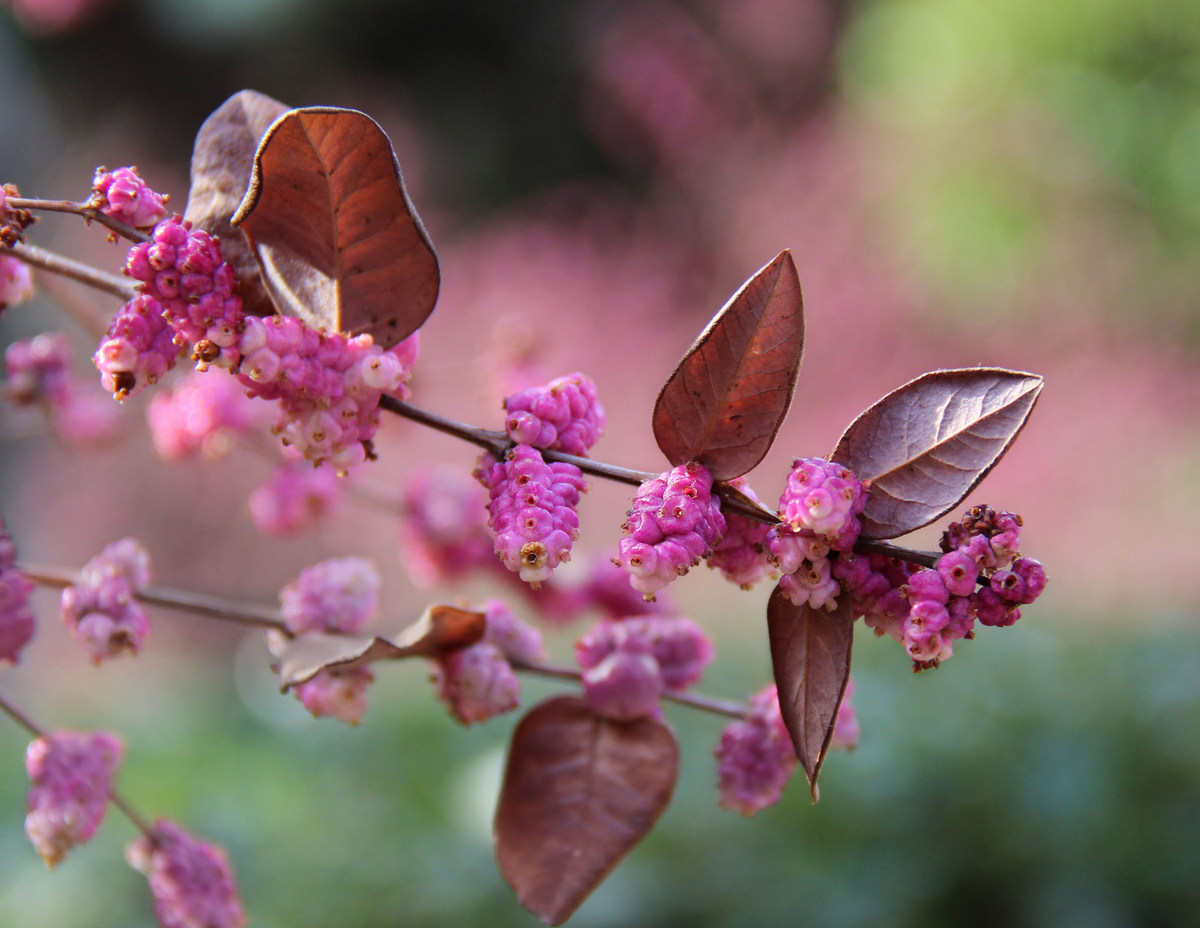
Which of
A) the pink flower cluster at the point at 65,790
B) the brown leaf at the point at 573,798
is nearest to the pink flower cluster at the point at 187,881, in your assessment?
the pink flower cluster at the point at 65,790

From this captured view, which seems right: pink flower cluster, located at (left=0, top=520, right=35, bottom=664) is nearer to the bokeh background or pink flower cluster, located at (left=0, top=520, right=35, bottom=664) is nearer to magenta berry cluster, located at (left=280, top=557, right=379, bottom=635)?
magenta berry cluster, located at (left=280, top=557, right=379, bottom=635)

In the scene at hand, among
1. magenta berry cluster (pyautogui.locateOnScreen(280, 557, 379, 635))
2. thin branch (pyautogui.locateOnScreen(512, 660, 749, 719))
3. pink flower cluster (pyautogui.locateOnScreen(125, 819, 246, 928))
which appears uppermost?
magenta berry cluster (pyautogui.locateOnScreen(280, 557, 379, 635))

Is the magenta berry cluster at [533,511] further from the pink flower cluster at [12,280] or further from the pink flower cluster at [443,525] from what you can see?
the pink flower cluster at [443,525]

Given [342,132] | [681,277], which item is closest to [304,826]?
[342,132]

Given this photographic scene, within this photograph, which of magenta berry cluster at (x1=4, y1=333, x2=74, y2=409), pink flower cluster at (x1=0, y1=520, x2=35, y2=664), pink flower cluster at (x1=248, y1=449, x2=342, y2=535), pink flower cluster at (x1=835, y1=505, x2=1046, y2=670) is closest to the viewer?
pink flower cluster at (x1=835, y1=505, x2=1046, y2=670)

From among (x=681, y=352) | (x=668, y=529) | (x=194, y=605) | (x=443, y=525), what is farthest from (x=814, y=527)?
(x=681, y=352)

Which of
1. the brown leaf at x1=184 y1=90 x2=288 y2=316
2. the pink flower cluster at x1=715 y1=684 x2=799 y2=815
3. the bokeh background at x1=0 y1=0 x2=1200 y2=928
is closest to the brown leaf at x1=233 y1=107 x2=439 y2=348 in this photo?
the brown leaf at x1=184 y1=90 x2=288 y2=316
